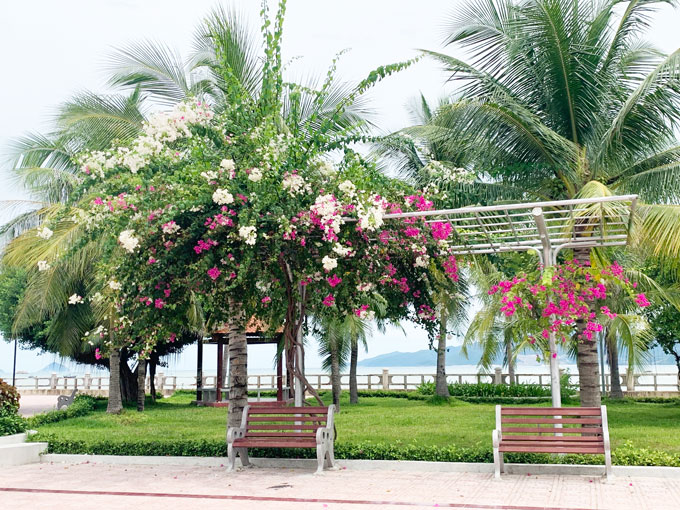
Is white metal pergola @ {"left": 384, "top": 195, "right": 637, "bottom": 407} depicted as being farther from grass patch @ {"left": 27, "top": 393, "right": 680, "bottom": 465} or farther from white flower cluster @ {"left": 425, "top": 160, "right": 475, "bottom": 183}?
grass patch @ {"left": 27, "top": 393, "right": 680, "bottom": 465}

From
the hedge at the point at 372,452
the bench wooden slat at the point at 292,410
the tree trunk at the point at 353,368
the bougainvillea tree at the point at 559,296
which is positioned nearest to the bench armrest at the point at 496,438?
the hedge at the point at 372,452

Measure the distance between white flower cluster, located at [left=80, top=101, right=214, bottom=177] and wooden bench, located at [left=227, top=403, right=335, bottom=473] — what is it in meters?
3.85

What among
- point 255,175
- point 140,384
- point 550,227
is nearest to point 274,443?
point 255,175

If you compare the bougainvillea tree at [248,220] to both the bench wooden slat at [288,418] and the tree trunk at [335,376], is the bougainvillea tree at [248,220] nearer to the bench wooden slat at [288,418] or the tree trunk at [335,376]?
the bench wooden slat at [288,418]

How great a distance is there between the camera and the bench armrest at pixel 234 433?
951 centimetres

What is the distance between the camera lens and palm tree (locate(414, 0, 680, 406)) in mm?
11453

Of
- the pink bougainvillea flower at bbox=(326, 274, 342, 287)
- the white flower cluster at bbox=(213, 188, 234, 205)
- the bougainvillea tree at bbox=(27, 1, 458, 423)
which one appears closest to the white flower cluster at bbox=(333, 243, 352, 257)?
the bougainvillea tree at bbox=(27, 1, 458, 423)

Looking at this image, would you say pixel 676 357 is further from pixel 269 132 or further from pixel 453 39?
pixel 269 132

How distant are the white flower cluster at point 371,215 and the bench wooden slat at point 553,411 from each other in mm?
2990

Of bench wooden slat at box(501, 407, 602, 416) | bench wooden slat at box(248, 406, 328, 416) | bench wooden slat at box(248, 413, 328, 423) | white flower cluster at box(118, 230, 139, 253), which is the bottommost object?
bench wooden slat at box(248, 413, 328, 423)

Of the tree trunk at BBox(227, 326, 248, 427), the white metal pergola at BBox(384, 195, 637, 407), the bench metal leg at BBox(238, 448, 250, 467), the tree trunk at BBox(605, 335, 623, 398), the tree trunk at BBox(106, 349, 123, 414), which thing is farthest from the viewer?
the tree trunk at BBox(605, 335, 623, 398)

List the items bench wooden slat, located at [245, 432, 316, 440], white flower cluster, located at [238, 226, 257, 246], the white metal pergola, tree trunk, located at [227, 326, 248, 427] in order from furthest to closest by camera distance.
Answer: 1. tree trunk, located at [227, 326, 248, 427]
2. bench wooden slat, located at [245, 432, 316, 440]
3. the white metal pergola
4. white flower cluster, located at [238, 226, 257, 246]

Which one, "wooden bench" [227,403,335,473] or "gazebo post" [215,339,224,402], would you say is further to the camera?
"gazebo post" [215,339,224,402]

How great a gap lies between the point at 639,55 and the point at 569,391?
1469 cm
